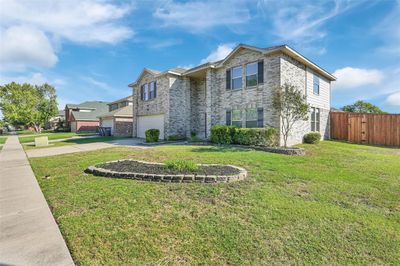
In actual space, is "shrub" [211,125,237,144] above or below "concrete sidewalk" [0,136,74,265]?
above

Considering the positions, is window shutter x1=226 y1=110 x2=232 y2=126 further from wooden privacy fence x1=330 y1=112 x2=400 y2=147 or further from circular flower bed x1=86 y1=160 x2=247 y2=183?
wooden privacy fence x1=330 y1=112 x2=400 y2=147

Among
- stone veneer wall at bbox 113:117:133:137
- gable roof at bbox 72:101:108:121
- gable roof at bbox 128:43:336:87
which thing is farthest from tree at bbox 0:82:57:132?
gable roof at bbox 128:43:336:87

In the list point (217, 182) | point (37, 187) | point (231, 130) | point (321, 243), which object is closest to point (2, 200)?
point (37, 187)

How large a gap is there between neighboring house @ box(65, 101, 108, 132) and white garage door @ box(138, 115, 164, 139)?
18410mm

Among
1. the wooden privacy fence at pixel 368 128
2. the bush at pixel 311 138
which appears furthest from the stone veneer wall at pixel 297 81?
the wooden privacy fence at pixel 368 128

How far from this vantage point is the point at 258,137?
39.3ft

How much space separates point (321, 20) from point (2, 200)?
14649mm

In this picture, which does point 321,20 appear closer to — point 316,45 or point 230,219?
point 316,45

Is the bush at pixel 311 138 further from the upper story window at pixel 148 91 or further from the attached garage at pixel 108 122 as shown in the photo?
the attached garage at pixel 108 122

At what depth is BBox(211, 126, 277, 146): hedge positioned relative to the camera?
38.9 ft

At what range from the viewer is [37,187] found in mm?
5547

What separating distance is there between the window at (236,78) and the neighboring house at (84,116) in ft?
96.7

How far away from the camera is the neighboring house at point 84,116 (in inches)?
1516

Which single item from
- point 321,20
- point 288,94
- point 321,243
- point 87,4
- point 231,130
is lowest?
point 321,243
